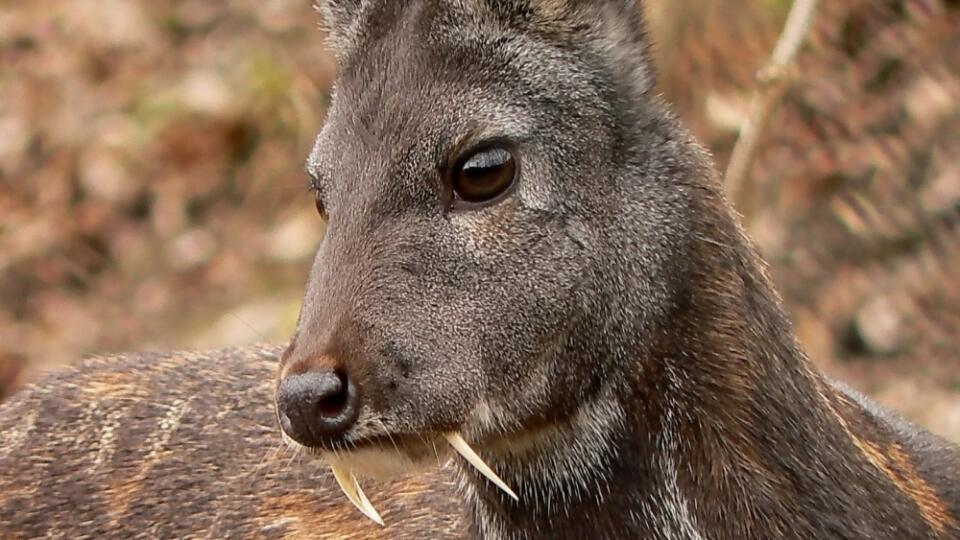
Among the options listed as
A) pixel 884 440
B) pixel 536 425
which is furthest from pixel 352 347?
pixel 884 440

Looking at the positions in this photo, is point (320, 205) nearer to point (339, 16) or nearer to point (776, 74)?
point (339, 16)

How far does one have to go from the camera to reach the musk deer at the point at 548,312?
374cm

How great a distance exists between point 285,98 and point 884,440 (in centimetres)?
733

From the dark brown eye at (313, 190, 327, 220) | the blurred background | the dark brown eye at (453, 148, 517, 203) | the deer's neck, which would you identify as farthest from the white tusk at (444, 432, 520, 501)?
the blurred background

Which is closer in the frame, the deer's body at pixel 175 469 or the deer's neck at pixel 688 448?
the deer's neck at pixel 688 448

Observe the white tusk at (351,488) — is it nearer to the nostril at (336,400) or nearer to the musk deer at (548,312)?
the musk deer at (548,312)

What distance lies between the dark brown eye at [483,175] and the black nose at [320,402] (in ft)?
1.90

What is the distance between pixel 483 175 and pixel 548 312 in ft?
1.24

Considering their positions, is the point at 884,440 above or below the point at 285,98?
below

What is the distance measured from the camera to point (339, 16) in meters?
4.36

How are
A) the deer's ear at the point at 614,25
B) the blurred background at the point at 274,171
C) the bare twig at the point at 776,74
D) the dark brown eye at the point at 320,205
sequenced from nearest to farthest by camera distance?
1. the deer's ear at the point at 614,25
2. the dark brown eye at the point at 320,205
3. the bare twig at the point at 776,74
4. the blurred background at the point at 274,171

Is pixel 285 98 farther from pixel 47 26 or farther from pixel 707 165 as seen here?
pixel 707 165

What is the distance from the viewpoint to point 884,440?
15.8 feet

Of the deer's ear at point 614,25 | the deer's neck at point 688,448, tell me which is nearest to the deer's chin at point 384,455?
the deer's neck at point 688,448
